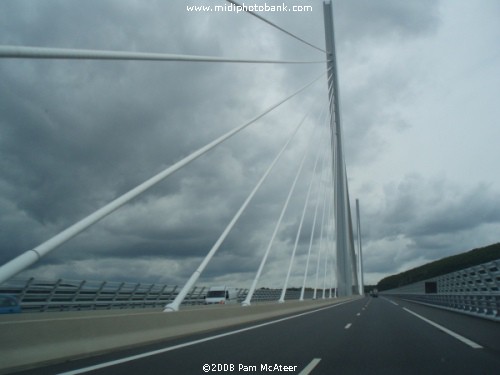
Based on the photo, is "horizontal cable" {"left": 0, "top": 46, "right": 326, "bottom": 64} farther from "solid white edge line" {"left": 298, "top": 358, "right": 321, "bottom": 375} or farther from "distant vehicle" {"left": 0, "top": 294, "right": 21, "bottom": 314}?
"distant vehicle" {"left": 0, "top": 294, "right": 21, "bottom": 314}

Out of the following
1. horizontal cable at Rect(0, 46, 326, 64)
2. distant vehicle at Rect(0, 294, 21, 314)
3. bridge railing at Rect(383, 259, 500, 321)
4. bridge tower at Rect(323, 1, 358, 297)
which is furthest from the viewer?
bridge tower at Rect(323, 1, 358, 297)

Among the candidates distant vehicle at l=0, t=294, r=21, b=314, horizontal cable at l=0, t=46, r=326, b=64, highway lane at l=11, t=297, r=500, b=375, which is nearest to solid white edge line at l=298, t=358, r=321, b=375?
highway lane at l=11, t=297, r=500, b=375

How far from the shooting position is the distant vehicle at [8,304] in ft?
51.0

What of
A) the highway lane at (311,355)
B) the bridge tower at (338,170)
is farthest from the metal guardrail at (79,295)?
the bridge tower at (338,170)

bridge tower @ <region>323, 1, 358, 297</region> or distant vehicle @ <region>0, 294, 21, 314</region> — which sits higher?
bridge tower @ <region>323, 1, 358, 297</region>

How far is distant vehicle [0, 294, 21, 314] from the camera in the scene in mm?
15547

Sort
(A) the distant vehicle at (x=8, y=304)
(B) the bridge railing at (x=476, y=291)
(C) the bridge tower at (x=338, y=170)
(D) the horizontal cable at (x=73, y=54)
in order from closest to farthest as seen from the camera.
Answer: (D) the horizontal cable at (x=73, y=54)
(A) the distant vehicle at (x=8, y=304)
(B) the bridge railing at (x=476, y=291)
(C) the bridge tower at (x=338, y=170)

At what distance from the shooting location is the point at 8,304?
1590cm

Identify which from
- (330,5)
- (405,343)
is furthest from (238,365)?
(330,5)

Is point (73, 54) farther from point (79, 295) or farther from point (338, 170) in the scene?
point (338, 170)

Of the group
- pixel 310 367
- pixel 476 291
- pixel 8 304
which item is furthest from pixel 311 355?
pixel 476 291

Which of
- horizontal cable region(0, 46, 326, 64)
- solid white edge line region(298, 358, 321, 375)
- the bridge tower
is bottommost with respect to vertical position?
solid white edge line region(298, 358, 321, 375)

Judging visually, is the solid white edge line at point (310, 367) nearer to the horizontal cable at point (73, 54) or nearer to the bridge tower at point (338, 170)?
the horizontal cable at point (73, 54)

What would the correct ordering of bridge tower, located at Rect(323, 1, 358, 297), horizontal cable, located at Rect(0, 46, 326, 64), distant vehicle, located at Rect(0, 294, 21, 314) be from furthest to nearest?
1. bridge tower, located at Rect(323, 1, 358, 297)
2. distant vehicle, located at Rect(0, 294, 21, 314)
3. horizontal cable, located at Rect(0, 46, 326, 64)
